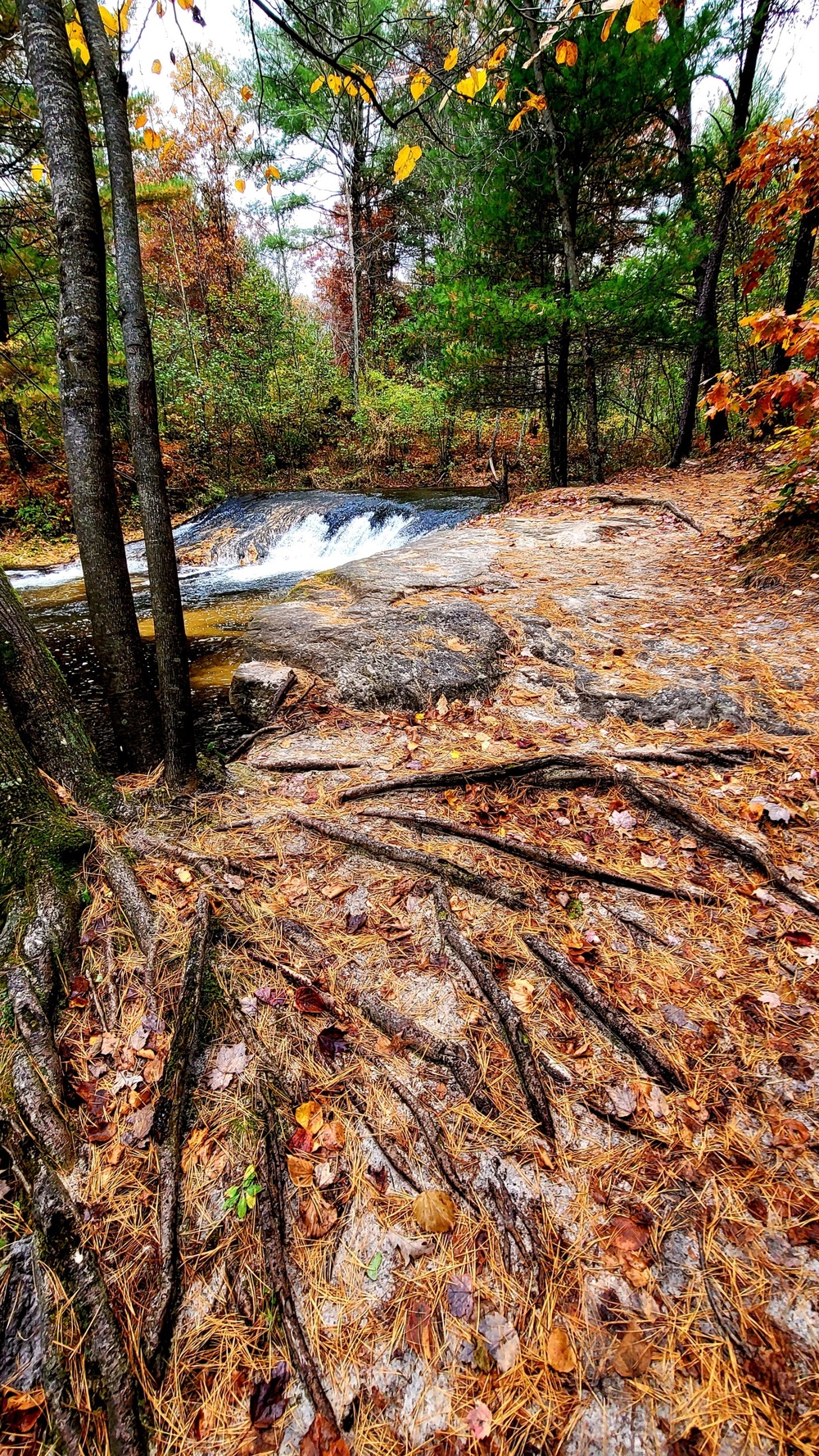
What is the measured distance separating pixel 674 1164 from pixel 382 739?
7.04 ft

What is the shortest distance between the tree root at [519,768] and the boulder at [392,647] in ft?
2.58

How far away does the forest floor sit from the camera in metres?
1.08

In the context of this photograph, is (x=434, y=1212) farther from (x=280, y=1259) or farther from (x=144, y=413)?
(x=144, y=413)

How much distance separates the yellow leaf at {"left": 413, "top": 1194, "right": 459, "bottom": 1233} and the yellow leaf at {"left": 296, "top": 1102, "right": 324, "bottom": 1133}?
30 centimetres

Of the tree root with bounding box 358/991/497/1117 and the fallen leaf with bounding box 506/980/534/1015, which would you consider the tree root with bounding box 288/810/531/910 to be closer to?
the fallen leaf with bounding box 506/980/534/1015

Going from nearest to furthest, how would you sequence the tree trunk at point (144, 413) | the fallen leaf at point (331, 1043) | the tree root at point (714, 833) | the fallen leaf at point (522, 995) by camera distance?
the fallen leaf at point (331, 1043) < the fallen leaf at point (522, 995) < the tree root at point (714, 833) < the tree trunk at point (144, 413)

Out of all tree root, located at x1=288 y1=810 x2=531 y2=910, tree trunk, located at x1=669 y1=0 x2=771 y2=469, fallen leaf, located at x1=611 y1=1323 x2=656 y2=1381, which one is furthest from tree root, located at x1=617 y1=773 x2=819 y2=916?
tree trunk, located at x1=669 y1=0 x2=771 y2=469

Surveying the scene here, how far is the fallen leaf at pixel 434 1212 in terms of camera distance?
50.4 inches

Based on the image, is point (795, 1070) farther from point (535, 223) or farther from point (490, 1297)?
point (535, 223)

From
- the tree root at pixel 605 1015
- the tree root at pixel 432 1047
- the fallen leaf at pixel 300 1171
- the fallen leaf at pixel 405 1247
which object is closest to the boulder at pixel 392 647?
the tree root at pixel 605 1015

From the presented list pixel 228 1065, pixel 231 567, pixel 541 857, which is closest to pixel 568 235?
pixel 231 567

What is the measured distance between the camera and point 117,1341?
1096mm

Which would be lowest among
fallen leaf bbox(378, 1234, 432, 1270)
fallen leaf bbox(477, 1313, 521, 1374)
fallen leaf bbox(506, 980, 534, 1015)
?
fallen leaf bbox(477, 1313, 521, 1374)

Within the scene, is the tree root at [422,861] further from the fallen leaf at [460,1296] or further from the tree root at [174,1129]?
the fallen leaf at [460,1296]
